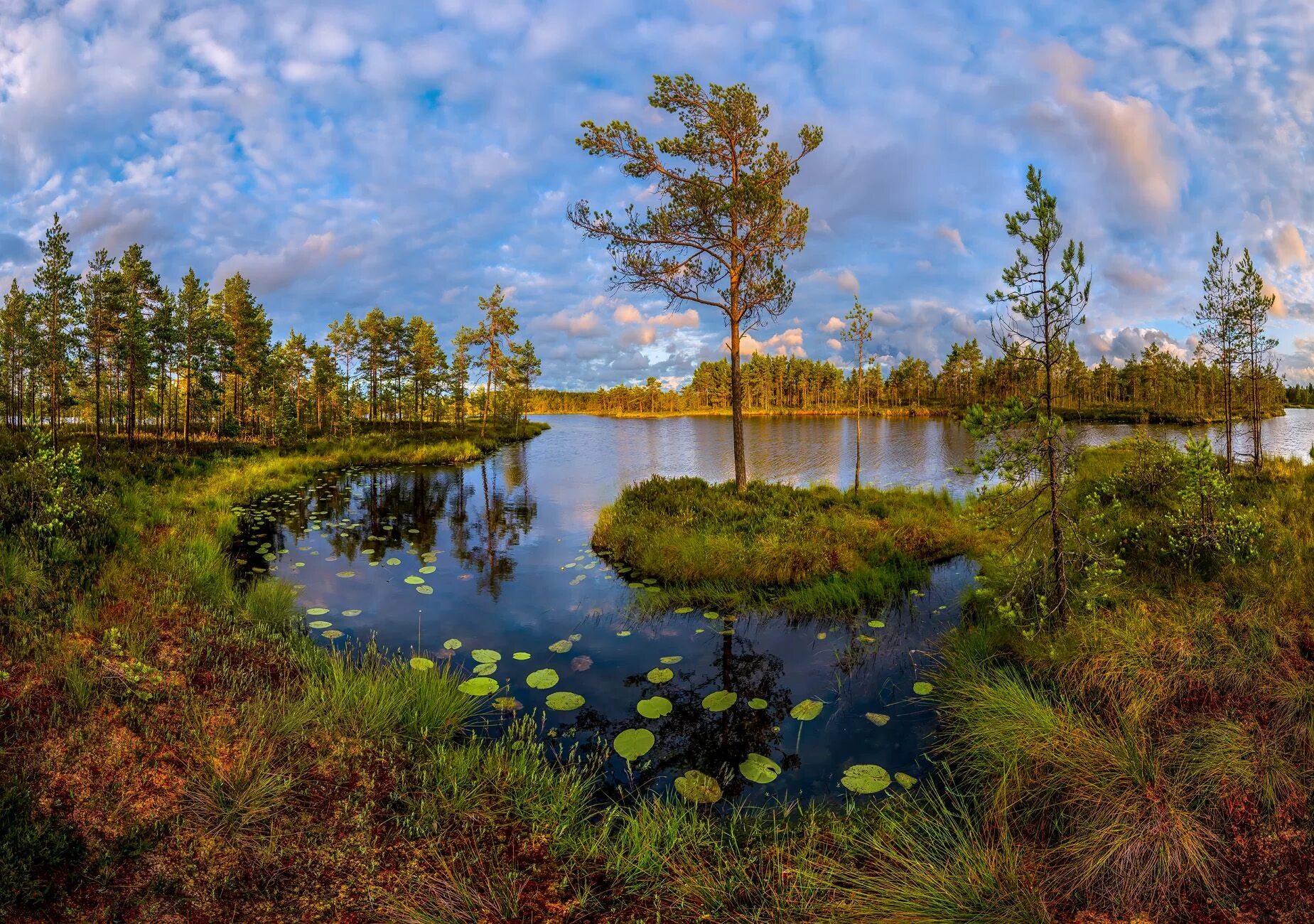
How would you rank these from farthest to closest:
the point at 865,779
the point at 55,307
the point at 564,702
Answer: the point at 55,307
the point at 564,702
the point at 865,779

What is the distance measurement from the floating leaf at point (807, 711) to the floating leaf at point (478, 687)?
3.78 m

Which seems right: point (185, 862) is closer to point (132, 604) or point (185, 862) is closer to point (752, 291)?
point (132, 604)

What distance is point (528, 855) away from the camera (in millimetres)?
3859

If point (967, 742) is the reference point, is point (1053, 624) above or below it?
above

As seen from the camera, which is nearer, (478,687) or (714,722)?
(714,722)

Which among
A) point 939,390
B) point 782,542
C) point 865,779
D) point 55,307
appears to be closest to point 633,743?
point 865,779

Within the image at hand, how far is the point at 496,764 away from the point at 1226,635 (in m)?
7.99

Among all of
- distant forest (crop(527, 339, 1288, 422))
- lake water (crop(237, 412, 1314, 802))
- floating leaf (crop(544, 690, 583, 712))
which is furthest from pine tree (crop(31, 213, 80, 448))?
distant forest (crop(527, 339, 1288, 422))

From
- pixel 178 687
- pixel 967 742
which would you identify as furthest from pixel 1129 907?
pixel 178 687

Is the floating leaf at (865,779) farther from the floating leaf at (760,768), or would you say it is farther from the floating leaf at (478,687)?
the floating leaf at (478,687)

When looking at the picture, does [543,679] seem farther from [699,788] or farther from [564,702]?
[699,788]

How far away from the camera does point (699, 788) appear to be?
4965mm

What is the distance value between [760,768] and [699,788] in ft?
2.58

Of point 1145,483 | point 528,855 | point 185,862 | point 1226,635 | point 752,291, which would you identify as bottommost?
point 528,855
